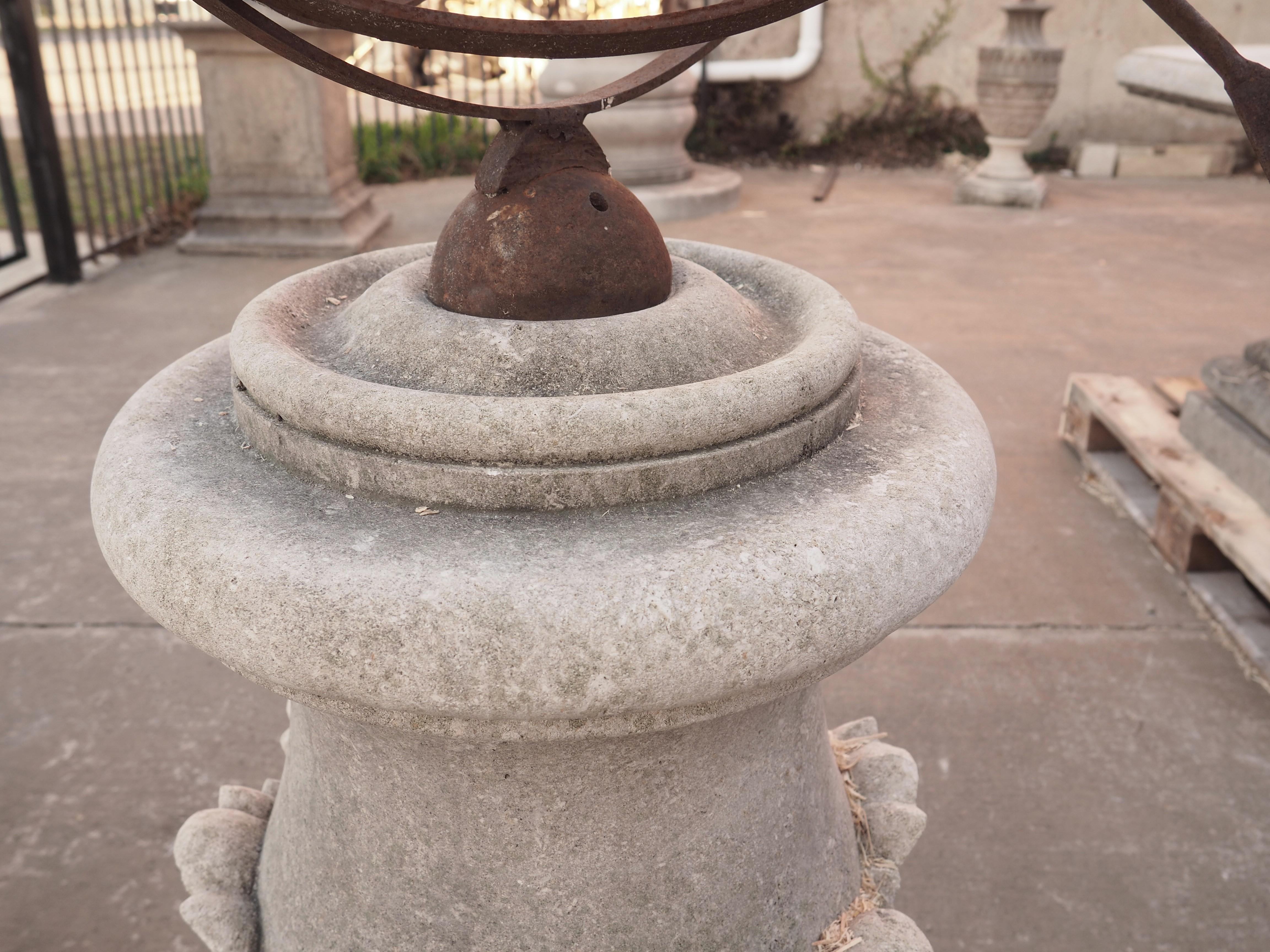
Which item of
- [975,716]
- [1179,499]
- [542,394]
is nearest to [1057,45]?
[1179,499]

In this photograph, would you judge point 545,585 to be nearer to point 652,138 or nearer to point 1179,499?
point 1179,499

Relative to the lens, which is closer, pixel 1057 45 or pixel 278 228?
pixel 278 228

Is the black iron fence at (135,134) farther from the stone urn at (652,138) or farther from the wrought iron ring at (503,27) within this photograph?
the wrought iron ring at (503,27)

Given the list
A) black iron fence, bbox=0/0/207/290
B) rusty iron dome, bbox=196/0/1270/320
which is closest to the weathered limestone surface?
rusty iron dome, bbox=196/0/1270/320

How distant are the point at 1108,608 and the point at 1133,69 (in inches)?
86.9

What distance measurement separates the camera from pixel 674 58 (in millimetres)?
1492

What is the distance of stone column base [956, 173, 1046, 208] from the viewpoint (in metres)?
6.70

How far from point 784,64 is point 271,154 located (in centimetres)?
402

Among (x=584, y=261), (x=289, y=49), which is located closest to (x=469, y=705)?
(x=584, y=261)

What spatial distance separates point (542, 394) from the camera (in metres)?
1.23

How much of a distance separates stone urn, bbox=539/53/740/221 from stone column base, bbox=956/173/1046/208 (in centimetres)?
152

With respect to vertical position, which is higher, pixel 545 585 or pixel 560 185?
pixel 560 185

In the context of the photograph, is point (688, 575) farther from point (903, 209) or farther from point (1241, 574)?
point (903, 209)

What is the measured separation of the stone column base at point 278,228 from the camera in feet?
18.1
